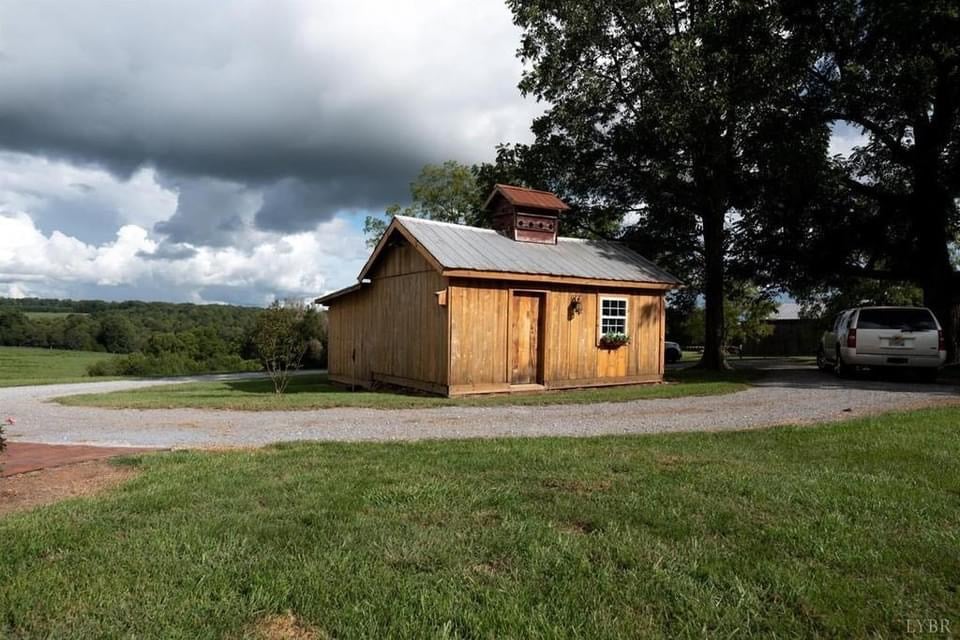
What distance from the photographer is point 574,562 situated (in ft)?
11.1

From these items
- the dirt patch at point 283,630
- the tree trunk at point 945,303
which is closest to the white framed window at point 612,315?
the tree trunk at point 945,303

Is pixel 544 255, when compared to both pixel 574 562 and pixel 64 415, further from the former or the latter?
pixel 574 562

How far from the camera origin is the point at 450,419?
9.37 metres

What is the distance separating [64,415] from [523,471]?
9.09 meters

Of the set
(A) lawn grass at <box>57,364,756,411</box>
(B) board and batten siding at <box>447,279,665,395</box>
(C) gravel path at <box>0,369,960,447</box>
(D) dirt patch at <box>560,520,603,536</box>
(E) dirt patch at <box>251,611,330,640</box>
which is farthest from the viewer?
(B) board and batten siding at <box>447,279,665,395</box>

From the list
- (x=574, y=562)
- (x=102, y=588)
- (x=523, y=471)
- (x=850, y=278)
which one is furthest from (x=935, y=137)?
(x=102, y=588)

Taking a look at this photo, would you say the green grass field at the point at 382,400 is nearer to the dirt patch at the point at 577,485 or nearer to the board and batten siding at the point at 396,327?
the board and batten siding at the point at 396,327

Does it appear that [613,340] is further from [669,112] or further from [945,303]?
[945,303]

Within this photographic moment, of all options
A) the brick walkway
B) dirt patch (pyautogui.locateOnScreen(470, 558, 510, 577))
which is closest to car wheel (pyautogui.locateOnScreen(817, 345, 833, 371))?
dirt patch (pyautogui.locateOnScreen(470, 558, 510, 577))

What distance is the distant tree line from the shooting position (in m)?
34.9

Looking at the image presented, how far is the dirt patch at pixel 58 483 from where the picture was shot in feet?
15.5

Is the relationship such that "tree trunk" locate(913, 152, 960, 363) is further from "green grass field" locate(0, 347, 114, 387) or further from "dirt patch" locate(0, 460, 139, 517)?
"green grass field" locate(0, 347, 114, 387)

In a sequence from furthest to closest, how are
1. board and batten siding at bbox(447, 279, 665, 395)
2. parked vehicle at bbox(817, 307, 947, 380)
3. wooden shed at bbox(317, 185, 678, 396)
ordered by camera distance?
1. parked vehicle at bbox(817, 307, 947, 380)
2. wooden shed at bbox(317, 185, 678, 396)
3. board and batten siding at bbox(447, 279, 665, 395)

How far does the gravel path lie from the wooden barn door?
3096mm
